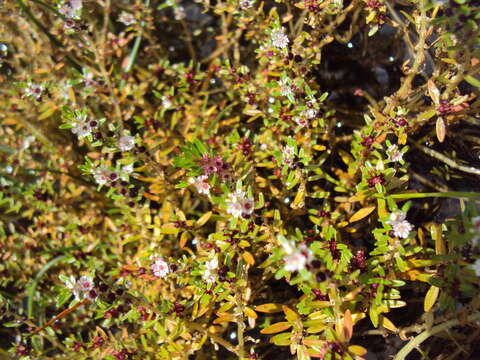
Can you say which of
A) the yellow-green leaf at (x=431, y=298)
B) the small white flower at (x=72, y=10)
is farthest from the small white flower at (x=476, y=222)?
the small white flower at (x=72, y=10)

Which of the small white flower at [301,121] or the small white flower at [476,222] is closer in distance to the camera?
the small white flower at [476,222]

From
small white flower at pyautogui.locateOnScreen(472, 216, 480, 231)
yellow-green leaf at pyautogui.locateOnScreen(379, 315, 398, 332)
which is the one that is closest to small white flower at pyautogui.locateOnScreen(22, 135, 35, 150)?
yellow-green leaf at pyautogui.locateOnScreen(379, 315, 398, 332)

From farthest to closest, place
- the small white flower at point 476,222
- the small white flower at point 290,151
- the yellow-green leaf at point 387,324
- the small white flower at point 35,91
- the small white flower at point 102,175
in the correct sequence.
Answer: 1. the small white flower at point 35,91
2. the small white flower at point 102,175
3. the small white flower at point 290,151
4. the yellow-green leaf at point 387,324
5. the small white flower at point 476,222

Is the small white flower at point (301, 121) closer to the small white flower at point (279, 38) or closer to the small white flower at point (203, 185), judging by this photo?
the small white flower at point (279, 38)

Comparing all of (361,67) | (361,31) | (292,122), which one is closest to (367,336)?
(292,122)

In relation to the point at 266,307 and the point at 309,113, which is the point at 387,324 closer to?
the point at 266,307

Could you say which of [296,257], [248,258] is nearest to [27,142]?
[248,258]
